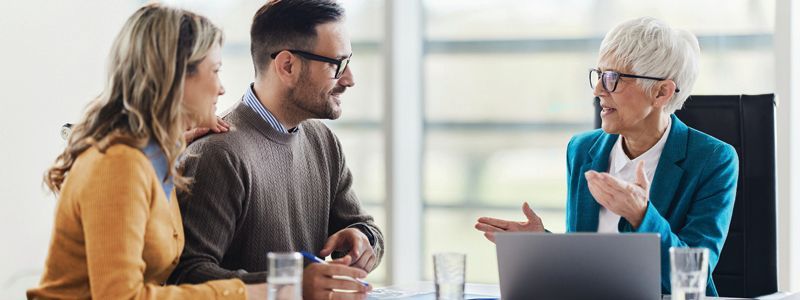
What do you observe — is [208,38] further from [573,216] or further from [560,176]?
[560,176]

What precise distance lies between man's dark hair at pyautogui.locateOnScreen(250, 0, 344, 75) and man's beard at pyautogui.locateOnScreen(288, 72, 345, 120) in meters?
0.09

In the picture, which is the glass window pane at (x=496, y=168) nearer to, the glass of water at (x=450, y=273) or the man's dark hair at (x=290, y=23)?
the man's dark hair at (x=290, y=23)

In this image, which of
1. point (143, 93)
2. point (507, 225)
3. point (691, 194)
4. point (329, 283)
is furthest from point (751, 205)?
point (143, 93)

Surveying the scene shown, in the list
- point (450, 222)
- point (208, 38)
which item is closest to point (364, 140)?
point (450, 222)

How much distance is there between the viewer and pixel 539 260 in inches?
73.6

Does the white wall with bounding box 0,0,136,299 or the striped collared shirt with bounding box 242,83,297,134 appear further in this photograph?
the white wall with bounding box 0,0,136,299

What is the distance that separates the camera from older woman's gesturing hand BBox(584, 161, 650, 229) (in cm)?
226

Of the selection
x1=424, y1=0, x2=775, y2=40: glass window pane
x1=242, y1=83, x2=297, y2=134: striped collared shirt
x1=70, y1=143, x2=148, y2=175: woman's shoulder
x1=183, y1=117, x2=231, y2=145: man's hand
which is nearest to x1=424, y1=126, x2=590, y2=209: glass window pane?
x1=424, y1=0, x2=775, y2=40: glass window pane

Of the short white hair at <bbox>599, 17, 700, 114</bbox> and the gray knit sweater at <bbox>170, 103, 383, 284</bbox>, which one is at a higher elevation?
the short white hair at <bbox>599, 17, 700, 114</bbox>

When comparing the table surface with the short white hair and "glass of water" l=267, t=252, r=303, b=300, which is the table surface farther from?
the short white hair

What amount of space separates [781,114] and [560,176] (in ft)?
3.74

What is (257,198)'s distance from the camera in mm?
2381

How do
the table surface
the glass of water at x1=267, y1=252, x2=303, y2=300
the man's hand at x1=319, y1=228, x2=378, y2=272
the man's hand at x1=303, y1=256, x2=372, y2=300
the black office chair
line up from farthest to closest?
the black office chair
the man's hand at x1=319, y1=228, x2=378, y2=272
the table surface
the man's hand at x1=303, y1=256, x2=372, y2=300
the glass of water at x1=267, y1=252, x2=303, y2=300

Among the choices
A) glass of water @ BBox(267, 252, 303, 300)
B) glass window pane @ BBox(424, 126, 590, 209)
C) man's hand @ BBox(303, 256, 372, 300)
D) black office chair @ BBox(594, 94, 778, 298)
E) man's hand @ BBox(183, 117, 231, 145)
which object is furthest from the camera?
glass window pane @ BBox(424, 126, 590, 209)
